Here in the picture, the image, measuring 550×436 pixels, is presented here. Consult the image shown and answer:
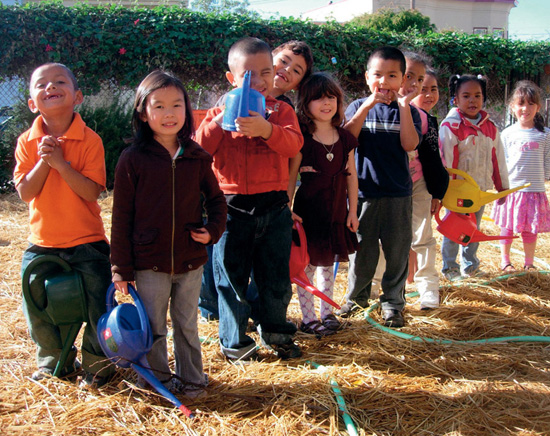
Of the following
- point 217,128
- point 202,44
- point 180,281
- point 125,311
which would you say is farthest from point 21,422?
point 202,44

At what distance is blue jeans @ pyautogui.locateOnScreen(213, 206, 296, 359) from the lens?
2836 mm

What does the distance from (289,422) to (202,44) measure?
807 cm

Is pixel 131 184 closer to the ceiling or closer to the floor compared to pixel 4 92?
closer to the floor

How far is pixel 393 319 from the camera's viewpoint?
3.50 meters

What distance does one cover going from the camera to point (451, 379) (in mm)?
2752

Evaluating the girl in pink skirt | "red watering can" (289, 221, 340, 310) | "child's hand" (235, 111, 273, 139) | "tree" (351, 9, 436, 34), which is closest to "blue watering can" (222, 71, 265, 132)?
"child's hand" (235, 111, 273, 139)

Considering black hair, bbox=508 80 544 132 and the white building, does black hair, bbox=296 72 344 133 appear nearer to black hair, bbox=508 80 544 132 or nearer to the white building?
black hair, bbox=508 80 544 132

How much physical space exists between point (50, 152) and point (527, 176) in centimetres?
426

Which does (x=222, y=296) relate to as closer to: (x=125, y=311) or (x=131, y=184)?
(x=125, y=311)

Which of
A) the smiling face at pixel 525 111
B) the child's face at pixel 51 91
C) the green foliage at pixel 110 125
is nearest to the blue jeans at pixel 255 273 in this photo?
the child's face at pixel 51 91

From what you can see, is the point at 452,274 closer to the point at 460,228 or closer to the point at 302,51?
the point at 460,228

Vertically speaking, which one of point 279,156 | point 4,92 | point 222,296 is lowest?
point 222,296

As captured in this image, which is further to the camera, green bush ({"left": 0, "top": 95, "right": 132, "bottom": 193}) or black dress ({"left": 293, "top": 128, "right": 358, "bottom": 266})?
green bush ({"left": 0, "top": 95, "right": 132, "bottom": 193})

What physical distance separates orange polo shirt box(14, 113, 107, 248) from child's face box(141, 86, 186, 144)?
1.27 ft
